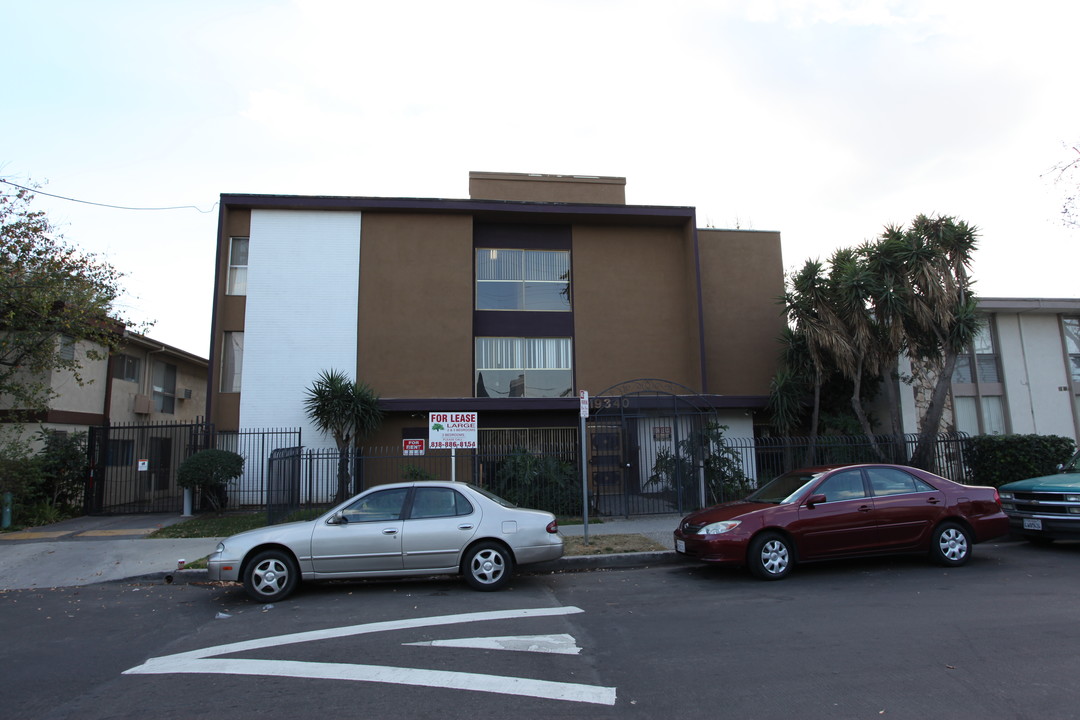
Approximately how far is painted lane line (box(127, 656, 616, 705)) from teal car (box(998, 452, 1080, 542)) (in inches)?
348

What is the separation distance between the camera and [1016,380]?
18.8 meters

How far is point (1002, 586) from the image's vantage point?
7.74 metres

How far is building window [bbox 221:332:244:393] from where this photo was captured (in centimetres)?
1762

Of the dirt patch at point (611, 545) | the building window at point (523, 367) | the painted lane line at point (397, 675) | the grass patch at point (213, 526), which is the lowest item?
the painted lane line at point (397, 675)

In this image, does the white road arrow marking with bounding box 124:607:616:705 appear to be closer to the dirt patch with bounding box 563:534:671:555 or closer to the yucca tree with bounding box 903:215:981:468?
the dirt patch with bounding box 563:534:671:555

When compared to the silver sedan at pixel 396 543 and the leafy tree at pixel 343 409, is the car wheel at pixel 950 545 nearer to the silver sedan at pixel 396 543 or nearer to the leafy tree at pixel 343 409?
the silver sedan at pixel 396 543

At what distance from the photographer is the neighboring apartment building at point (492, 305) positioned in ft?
57.8

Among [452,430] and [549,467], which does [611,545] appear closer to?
[549,467]

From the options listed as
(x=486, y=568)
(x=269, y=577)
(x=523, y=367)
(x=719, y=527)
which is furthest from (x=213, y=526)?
(x=719, y=527)

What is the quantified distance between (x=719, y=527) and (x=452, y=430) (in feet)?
18.2

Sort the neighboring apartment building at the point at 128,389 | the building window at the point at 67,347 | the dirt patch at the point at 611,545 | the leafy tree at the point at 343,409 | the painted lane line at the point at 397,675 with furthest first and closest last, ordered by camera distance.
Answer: the neighboring apartment building at the point at 128,389 → the leafy tree at the point at 343,409 → the building window at the point at 67,347 → the dirt patch at the point at 611,545 → the painted lane line at the point at 397,675

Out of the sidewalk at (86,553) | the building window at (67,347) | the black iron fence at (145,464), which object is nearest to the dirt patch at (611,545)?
the sidewalk at (86,553)

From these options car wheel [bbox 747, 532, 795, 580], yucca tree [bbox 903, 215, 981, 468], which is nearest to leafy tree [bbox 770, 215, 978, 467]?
yucca tree [bbox 903, 215, 981, 468]

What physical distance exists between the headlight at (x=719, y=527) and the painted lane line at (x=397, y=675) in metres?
4.24
